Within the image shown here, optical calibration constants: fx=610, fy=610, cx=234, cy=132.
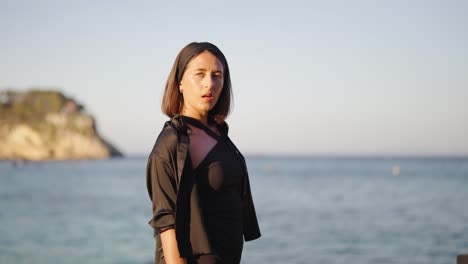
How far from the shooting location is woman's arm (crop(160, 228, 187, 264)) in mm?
2396

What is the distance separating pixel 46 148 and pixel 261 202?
117039 millimetres

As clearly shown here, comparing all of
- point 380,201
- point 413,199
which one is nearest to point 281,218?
point 380,201

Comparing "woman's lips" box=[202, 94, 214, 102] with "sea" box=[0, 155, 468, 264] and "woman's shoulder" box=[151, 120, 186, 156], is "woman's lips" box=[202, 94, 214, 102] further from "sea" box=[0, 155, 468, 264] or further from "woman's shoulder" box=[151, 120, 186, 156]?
"sea" box=[0, 155, 468, 264]

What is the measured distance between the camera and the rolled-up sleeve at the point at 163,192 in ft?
7.86

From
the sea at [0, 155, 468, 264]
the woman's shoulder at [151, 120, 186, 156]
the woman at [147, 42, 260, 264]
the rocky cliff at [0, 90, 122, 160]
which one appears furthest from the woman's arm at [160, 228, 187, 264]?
the rocky cliff at [0, 90, 122, 160]

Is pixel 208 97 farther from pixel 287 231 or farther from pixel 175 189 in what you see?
pixel 287 231

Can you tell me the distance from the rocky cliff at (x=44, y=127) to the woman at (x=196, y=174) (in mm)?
138735

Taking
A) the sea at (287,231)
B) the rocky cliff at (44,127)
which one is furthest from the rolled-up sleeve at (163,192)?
the rocky cliff at (44,127)

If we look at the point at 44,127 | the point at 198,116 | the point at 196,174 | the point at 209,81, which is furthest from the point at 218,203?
the point at 44,127

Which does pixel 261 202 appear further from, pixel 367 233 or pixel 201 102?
pixel 201 102

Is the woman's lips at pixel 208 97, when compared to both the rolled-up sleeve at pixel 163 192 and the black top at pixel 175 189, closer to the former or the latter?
the black top at pixel 175 189

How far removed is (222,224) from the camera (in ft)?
8.24

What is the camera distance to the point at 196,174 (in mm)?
2455

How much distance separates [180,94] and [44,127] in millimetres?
142389
